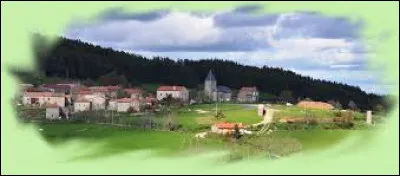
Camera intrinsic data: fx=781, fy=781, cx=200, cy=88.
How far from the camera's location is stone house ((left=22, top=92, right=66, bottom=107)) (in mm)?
19547

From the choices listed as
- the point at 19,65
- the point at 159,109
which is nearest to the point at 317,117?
the point at 159,109

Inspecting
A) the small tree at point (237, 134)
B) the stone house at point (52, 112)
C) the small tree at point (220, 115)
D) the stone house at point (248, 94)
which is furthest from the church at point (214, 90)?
the small tree at point (237, 134)

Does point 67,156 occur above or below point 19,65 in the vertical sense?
below

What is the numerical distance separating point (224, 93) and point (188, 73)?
126 cm

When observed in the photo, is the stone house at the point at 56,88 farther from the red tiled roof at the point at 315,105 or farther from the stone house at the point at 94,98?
the red tiled roof at the point at 315,105

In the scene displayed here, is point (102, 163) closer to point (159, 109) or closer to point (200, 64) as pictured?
point (159, 109)

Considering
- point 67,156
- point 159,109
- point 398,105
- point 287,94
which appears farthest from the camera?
point 287,94

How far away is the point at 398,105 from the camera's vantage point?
12977 millimetres

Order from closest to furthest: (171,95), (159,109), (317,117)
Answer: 1. (317,117)
2. (159,109)
3. (171,95)

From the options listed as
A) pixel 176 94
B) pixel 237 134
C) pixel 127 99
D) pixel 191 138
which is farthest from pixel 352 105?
pixel 191 138

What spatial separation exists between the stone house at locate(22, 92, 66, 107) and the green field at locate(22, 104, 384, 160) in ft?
8.34

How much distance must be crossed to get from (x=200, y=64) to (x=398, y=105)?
1138 cm

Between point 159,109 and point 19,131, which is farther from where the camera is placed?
point 159,109

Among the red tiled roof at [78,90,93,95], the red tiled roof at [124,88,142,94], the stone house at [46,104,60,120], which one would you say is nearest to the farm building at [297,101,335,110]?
Answer: the red tiled roof at [124,88,142,94]
